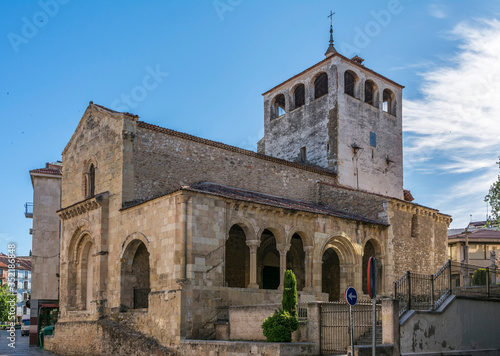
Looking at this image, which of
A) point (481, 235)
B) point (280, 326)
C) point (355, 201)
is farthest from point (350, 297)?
point (481, 235)

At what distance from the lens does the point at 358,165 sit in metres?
29.7

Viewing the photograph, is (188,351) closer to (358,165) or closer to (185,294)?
(185,294)

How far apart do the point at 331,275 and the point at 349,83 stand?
12451 millimetres

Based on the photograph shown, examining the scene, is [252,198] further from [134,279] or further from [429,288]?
[429,288]

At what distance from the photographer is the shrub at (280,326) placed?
14078mm

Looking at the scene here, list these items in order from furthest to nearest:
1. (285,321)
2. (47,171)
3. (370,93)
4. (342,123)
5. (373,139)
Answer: (370,93) → (373,139) → (47,171) → (342,123) → (285,321)

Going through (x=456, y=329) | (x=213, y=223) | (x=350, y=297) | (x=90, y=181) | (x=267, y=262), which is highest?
(x=90, y=181)

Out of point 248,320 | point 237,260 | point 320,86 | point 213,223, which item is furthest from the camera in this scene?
point 320,86

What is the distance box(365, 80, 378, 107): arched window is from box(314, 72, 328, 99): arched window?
8.50 feet

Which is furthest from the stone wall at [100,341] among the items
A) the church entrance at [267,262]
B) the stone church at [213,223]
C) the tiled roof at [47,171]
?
the tiled roof at [47,171]

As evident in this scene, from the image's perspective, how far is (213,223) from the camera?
59.3ft

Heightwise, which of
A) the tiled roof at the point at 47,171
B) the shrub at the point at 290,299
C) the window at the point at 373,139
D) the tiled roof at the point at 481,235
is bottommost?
the shrub at the point at 290,299

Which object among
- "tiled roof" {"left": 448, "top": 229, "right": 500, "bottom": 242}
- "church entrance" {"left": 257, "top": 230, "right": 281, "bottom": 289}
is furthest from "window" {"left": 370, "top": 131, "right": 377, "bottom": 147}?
"tiled roof" {"left": 448, "top": 229, "right": 500, "bottom": 242}

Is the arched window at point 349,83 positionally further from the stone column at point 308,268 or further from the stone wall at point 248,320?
the stone wall at point 248,320
